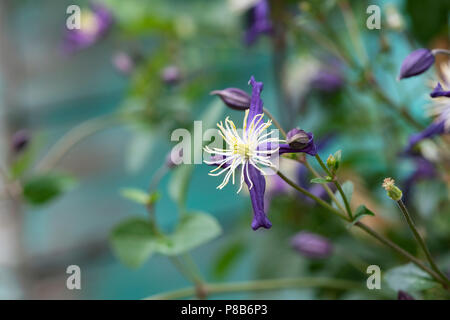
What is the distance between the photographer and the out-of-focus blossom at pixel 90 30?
24.4 inches

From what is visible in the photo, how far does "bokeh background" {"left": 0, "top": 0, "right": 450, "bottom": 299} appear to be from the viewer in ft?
1.54

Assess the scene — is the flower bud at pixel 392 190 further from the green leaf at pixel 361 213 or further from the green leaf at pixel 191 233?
the green leaf at pixel 191 233

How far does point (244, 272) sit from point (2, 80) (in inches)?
23.1

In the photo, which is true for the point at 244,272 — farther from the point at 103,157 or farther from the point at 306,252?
the point at 306,252

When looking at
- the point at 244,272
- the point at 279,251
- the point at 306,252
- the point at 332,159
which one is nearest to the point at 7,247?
the point at 244,272

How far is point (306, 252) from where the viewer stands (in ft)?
1.31

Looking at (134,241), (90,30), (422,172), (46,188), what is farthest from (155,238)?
(90,30)

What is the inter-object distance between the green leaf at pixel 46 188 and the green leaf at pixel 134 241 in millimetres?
75

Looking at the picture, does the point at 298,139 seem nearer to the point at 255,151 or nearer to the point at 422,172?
the point at 255,151

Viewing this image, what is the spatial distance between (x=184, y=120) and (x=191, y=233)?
0.18m

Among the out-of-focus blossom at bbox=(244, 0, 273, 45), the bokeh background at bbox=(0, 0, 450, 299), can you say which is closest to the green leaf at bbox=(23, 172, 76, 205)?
the bokeh background at bbox=(0, 0, 450, 299)

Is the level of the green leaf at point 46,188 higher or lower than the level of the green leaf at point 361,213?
higher

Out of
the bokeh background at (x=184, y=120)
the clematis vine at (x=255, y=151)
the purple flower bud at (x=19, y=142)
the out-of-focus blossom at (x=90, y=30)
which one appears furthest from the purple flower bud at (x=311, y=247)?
the out-of-focus blossom at (x=90, y=30)
